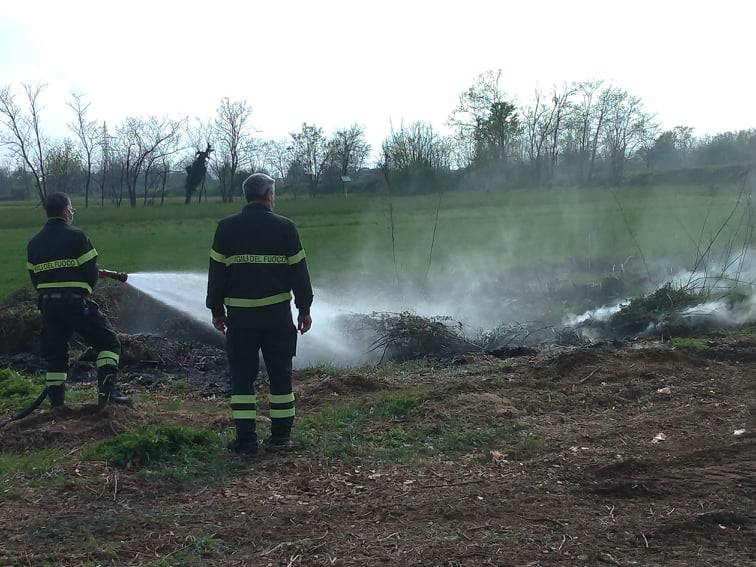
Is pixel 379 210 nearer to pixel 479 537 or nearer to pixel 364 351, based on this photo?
pixel 364 351

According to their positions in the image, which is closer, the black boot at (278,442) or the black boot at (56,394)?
the black boot at (278,442)

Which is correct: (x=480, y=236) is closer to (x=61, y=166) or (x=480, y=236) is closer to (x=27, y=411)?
(x=27, y=411)

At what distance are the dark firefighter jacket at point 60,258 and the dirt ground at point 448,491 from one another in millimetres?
1110

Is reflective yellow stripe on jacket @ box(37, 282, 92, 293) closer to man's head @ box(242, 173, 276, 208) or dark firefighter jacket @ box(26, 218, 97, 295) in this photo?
dark firefighter jacket @ box(26, 218, 97, 295)

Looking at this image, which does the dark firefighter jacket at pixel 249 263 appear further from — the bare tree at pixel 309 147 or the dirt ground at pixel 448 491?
the bare tree at pixel 309 147

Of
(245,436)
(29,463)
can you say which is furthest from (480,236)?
(29,463)

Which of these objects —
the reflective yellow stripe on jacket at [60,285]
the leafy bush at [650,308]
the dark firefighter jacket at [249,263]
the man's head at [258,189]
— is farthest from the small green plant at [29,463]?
the leafy bush at [650,308]

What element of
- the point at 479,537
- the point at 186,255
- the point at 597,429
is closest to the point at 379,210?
the point at 186,255

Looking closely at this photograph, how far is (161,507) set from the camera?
4234 mm

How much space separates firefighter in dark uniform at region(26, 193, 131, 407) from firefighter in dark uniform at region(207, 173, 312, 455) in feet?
5.01

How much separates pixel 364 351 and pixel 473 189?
15.1 meters

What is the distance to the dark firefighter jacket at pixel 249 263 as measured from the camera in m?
5.20

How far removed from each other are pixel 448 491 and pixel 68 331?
12.4 ft

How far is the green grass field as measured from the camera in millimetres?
16688
